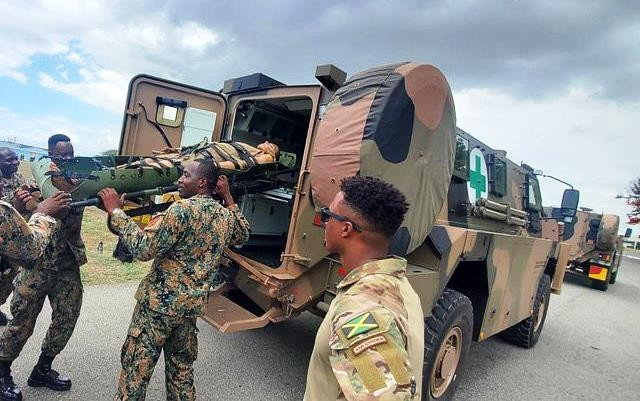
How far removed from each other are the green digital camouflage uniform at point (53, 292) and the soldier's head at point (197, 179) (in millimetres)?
800

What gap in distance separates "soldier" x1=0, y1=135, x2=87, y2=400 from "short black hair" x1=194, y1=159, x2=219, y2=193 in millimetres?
933

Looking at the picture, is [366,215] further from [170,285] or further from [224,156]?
[224,156]

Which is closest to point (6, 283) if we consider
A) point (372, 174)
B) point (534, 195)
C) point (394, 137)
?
point (372, 174)

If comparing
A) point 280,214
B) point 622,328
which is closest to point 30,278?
point 280,214

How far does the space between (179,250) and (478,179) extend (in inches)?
133

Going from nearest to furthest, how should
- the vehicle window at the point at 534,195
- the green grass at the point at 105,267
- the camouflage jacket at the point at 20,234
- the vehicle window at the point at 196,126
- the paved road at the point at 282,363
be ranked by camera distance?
the camouflage jacket at the point at 20,234 → the paved road at the point at 282,363 → the vehicle window at the point at 196,126 → the green grass at the point at 105,267 → the vehicle window at the point at 534,195

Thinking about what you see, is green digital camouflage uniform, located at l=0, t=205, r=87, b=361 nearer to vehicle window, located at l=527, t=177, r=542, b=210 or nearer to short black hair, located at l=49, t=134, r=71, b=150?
short black hair, located at l=49, t=134, r=71, b=150

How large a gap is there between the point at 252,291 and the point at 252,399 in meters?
0.82

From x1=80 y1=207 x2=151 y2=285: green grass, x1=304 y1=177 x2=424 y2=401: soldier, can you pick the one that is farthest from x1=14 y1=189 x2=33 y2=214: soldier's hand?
x1=80 y1=207 x2=151 y2=285: green grass

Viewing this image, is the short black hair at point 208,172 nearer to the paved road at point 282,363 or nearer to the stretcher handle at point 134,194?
the stretcher handle at point 134,194

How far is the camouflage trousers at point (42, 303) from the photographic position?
288cm

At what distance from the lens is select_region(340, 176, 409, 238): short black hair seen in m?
1.33

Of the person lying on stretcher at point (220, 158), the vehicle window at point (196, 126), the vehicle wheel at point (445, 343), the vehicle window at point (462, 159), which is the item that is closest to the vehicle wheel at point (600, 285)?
the vehicle window at point (462, 159)

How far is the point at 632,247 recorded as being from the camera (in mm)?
37812
